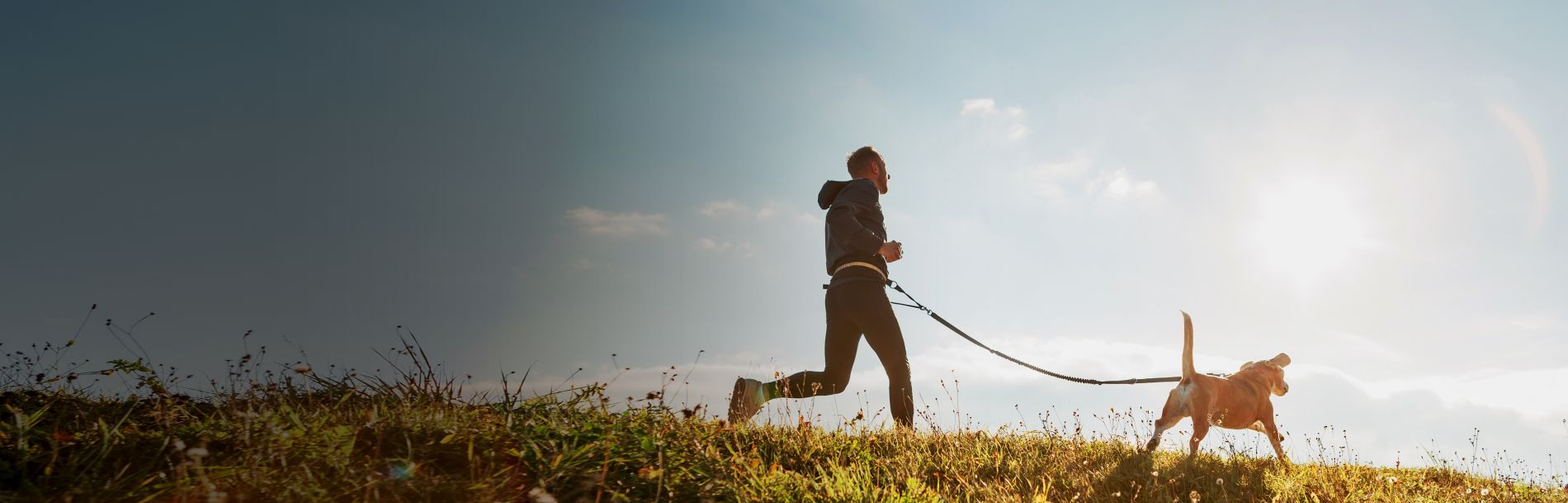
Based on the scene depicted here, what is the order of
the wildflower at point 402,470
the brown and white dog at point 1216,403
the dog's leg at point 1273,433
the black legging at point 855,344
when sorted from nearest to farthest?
the wildflower at point 402,470 < the black legging at point 855,344 < the brown and white dog at point 1216,403 < the dog's leg at point 1273,433

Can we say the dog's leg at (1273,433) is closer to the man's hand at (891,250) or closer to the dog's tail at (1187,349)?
the dog's tail at (1187,349)

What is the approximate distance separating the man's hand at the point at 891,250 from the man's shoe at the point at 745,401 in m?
1.42

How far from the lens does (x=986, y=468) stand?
5566 millimetres

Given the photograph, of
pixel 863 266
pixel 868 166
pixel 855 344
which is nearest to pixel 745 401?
pixel 855 344

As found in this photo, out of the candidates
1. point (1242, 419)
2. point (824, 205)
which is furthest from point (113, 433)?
point (1242, 419)

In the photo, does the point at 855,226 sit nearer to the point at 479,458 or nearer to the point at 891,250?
the point at 891,250

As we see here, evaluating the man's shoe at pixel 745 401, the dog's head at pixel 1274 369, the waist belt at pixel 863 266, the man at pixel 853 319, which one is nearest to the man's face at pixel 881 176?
the man at pixel 853 319

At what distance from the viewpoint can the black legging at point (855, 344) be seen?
6.54m

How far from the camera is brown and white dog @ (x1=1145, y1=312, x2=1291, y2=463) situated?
668 centimetres

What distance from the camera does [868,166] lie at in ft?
24.2

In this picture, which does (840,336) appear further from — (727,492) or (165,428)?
(165,428)

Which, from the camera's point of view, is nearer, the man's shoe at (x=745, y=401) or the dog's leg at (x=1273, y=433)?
the man's shoe at (x=745, y=401)

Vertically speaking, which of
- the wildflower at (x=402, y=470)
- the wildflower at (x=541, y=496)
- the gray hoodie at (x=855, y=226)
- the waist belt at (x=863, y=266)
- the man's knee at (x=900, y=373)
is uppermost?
the gray hoodie at (x=855, y=226)

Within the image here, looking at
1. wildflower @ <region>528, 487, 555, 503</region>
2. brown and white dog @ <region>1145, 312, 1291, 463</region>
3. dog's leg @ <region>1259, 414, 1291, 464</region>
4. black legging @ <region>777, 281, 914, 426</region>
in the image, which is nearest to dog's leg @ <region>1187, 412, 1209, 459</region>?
brown and white dog @ <region>1145, 312, 1291, 463</region>
